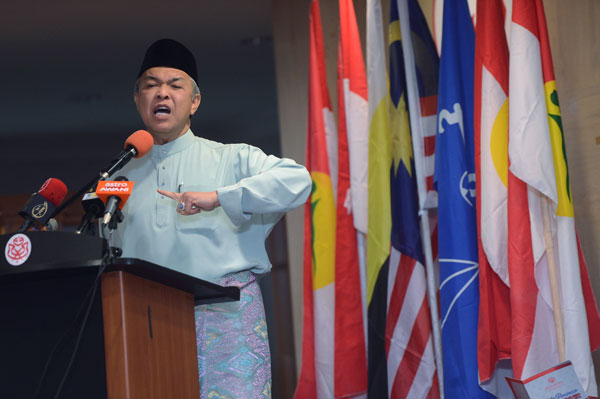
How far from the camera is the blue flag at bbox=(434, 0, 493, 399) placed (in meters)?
2.49

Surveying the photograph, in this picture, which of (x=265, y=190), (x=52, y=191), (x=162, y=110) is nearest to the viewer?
(x=52, y=191)

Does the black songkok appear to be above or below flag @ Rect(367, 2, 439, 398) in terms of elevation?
above

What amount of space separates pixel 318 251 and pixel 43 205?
200 centimetres

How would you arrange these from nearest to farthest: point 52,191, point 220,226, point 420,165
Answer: point 52,191 < point 220,226 < point 420,165


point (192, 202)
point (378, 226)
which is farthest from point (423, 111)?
point (192, 202)

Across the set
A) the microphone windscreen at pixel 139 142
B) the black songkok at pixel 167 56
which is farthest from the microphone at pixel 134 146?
the black songkok at pixel 167 56

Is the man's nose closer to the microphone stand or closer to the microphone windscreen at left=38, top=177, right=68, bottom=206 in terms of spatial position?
the microphone stand

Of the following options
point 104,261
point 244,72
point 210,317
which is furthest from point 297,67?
point 104,261

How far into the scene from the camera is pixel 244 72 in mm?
6914

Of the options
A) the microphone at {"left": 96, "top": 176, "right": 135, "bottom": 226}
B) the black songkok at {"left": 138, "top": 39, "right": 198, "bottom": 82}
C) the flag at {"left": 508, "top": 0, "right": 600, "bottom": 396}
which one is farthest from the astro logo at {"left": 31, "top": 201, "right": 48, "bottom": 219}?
the flag at {"left": 508, "top": 0, "right": 600, "bottom": 396}

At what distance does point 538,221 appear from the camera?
2.34 meters

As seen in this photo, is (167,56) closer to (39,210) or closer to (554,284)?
(39,210)

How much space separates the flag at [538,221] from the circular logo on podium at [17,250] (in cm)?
155

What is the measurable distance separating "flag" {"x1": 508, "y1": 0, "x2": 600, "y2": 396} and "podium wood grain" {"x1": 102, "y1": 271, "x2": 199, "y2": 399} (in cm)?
118
